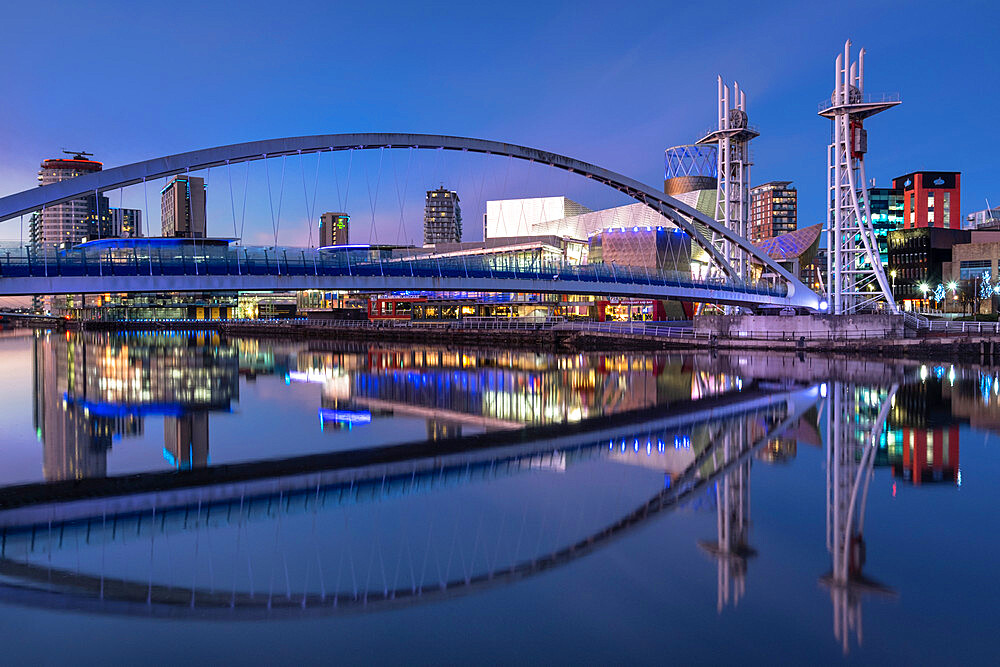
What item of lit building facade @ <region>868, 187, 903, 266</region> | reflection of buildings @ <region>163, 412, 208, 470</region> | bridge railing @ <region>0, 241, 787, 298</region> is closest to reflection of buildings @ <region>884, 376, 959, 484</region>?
reflection of buildings @ <region>163, 412, 208, 470</region>

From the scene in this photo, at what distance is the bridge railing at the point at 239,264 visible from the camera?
2272 centimetres

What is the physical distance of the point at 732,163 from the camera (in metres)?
61.2

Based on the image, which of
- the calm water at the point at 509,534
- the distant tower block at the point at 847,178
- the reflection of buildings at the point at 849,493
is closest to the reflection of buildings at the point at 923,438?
the calm water at the point at 509,534

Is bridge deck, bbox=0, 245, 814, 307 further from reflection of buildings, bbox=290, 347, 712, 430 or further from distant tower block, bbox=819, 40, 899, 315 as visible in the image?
distant tower block, bbox=819, 40, 899, 315

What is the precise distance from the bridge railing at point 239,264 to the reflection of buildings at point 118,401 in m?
4.87

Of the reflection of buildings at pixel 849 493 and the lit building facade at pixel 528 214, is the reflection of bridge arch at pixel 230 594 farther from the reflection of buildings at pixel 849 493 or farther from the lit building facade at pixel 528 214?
the lit building facade at pixel 528 214

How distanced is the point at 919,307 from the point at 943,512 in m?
119

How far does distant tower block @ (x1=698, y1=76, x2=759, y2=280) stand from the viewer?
5916 centimetres

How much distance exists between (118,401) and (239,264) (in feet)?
23.9

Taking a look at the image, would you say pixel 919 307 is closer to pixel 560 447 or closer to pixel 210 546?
pixel 560 447

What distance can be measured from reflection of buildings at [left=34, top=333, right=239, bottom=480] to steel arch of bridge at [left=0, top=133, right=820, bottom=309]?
258 inches

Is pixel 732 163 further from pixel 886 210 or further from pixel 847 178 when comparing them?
pixel 886 210

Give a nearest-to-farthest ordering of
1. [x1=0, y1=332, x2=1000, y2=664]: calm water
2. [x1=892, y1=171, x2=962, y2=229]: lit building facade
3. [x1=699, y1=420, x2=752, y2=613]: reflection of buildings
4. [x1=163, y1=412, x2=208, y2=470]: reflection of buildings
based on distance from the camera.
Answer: [x1=0, y1=332, x2=1000, y2=664]: calm water < [x1=699, y1=420, x2=752, y2=613]: reflection of buildings < [x1=163, y1=412, x2=208, y2=470]: reflection of buildings < [x1=892, y1=171, x2=962, y2=229]: lit building facade

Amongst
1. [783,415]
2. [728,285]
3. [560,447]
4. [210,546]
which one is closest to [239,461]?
[210,546]
